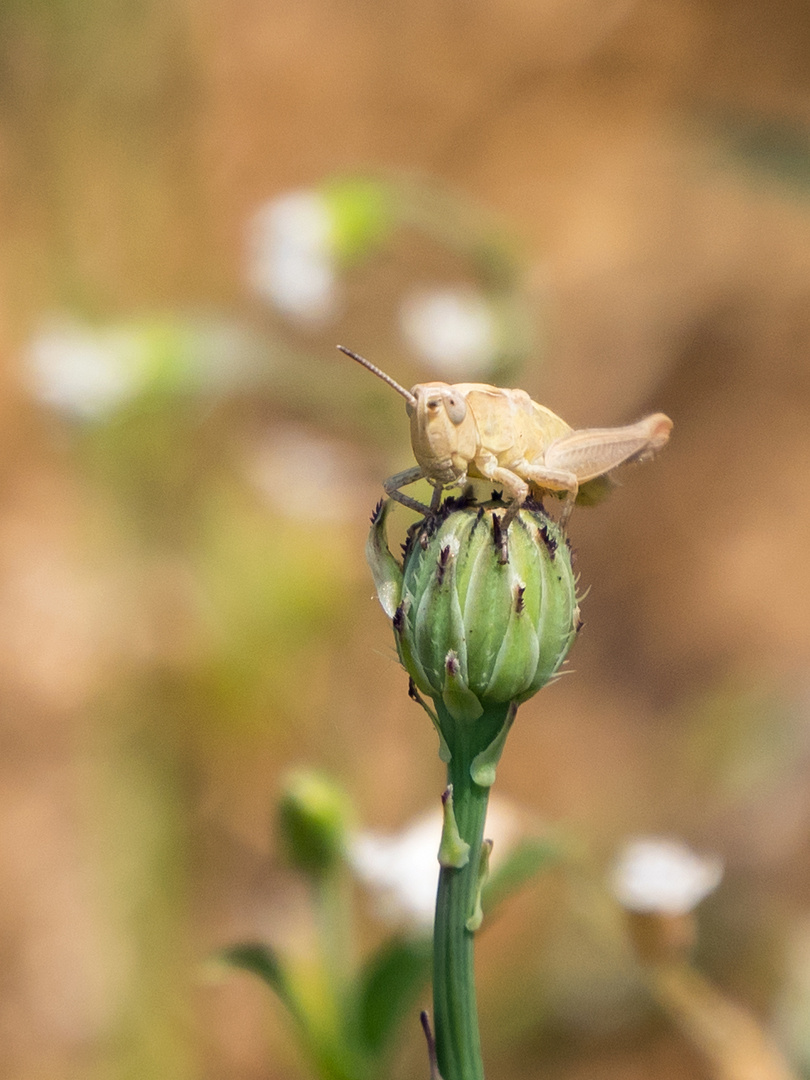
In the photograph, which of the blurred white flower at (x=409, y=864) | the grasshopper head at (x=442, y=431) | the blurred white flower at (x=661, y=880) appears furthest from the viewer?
the blurred white flower at (x=409, y=864)

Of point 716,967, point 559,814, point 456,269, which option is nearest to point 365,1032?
point 716,967

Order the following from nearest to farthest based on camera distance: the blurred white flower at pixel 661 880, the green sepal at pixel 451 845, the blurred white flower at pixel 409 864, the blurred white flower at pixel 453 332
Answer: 1. the green sepal at pixel 451 845
2. the blurred white flower at pixel 661 880
3. the blurred white flower at pixel 409 864
4. the blurred white flower at pixel 453 332

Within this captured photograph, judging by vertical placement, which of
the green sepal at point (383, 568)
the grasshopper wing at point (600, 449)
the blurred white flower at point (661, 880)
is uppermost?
the grasshopper wing at point (600, 449)

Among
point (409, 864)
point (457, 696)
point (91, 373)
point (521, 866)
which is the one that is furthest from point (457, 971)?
point (91, 373)

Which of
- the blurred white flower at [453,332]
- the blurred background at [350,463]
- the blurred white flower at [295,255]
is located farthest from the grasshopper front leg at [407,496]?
the blurred white flower at [295,255]

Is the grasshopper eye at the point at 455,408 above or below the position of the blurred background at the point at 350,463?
below

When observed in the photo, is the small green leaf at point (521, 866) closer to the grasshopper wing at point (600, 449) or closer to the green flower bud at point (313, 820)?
the green flower bud at point (313, 820)

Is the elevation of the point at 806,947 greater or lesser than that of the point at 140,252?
lesser

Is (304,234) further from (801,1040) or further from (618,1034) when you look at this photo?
(618,1034)
